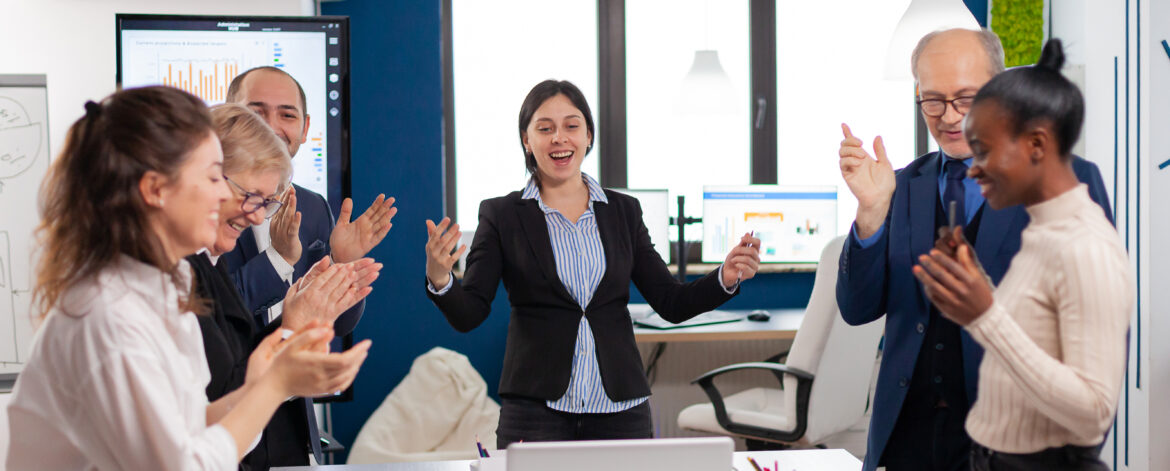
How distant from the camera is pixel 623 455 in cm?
106

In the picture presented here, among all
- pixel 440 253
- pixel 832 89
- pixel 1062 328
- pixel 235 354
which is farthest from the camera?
pixel 832 89

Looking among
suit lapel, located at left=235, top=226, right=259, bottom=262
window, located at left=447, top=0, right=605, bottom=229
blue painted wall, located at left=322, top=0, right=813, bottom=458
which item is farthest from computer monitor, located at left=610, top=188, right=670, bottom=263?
suit lapel, located at left=235, top=226, right=259, bottom=262

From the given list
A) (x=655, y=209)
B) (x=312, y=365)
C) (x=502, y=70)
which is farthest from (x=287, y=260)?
(x=502, y=70)

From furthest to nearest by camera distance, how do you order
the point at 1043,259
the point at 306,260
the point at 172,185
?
the point at 306,260, the point at 172,185, the point at 1043,259

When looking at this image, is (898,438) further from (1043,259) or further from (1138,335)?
(1138,335)

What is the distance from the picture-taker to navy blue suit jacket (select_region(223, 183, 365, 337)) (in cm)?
166

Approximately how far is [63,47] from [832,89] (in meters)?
3.68

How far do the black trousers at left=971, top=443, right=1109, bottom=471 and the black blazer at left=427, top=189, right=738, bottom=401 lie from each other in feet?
3.53

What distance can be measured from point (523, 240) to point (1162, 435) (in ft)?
8.99

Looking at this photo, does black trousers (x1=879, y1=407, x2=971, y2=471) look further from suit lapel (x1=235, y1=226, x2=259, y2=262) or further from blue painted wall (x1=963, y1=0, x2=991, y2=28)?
blue painted wall (x1=963, y1=0, x2=991, y2=28)

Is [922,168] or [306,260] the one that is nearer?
[922,168]

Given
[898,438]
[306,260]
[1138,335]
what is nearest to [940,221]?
[898,438]

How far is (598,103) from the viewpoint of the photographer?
179 inches

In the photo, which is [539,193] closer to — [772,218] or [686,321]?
[686,321]
